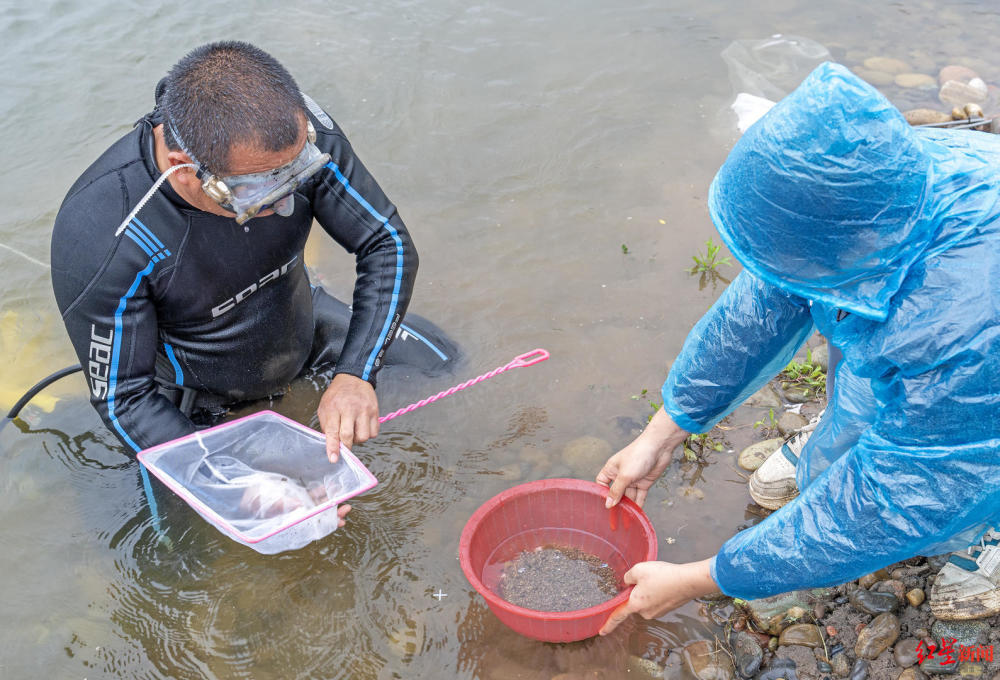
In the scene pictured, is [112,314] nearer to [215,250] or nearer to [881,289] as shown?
[215,250]

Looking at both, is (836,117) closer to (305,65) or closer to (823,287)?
(823,287)

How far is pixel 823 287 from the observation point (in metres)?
1.70

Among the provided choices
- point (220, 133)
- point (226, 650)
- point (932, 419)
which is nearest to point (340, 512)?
point (226, 650)

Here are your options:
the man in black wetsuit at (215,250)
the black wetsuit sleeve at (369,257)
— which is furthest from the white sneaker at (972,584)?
the black wetsuit sleeve at (369,257)

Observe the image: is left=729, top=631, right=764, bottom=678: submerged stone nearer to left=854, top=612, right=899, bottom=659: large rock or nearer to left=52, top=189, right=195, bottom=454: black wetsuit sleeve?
left=854, top=612, right=899, bottom=659: large rock

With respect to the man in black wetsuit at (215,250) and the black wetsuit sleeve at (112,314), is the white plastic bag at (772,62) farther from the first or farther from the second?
the black wetsuit sleeve at (112,314)

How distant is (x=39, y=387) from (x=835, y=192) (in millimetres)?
3324

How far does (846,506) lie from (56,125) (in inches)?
225

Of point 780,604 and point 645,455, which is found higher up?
point 645,455

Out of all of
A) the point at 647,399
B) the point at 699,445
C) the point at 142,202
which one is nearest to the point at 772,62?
the point at 647,399

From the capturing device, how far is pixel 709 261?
4102mm

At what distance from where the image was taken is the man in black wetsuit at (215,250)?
2.33 metres

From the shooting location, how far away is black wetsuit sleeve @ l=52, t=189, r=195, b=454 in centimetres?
250

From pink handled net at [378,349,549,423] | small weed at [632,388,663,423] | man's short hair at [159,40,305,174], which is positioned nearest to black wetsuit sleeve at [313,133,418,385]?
pink handled net at [378,349,549,423]
